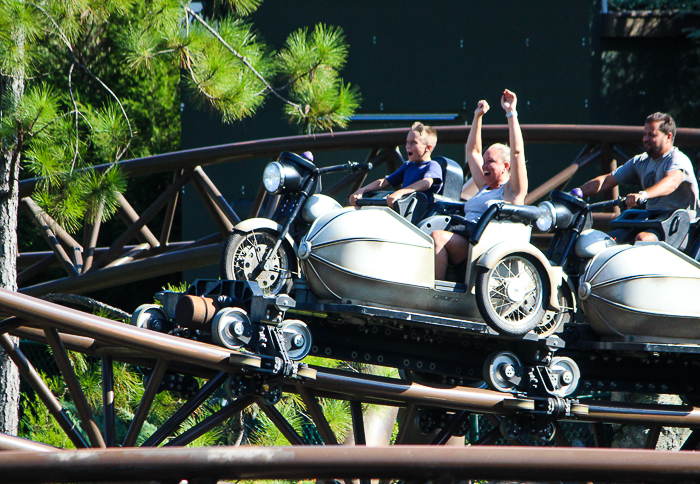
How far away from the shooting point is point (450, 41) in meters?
9.77

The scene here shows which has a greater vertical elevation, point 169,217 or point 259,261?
point 169,217

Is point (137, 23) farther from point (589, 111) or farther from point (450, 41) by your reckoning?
point (589, 111)

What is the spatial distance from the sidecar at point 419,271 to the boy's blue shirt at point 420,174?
2.05 feet

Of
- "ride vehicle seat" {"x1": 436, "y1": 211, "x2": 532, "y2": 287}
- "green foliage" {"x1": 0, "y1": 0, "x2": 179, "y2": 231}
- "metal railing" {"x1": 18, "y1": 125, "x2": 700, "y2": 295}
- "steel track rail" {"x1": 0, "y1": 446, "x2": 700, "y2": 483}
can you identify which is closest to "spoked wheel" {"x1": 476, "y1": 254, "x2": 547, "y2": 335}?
"ride vehicle seat" {"x1": 436, "y1": 211, "x2": 532, "y2": 287}

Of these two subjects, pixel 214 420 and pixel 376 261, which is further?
pixel 214 420

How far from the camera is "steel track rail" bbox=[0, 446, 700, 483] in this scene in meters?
2.19

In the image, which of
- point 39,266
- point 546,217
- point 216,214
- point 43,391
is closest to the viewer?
point 43,391

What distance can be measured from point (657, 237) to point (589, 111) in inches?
203

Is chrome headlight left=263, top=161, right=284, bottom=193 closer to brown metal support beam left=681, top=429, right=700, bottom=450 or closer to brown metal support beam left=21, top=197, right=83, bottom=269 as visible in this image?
brown metal support beam left=21, top=197, right=83, bottom=269

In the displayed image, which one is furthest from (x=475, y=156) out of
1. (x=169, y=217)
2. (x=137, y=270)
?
(x=137, y=270)

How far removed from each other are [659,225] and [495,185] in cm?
97

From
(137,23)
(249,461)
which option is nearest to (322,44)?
(137,23)

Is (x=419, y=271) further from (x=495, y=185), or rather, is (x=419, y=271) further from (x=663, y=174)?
(x=663, y=174)

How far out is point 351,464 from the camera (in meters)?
2.26
